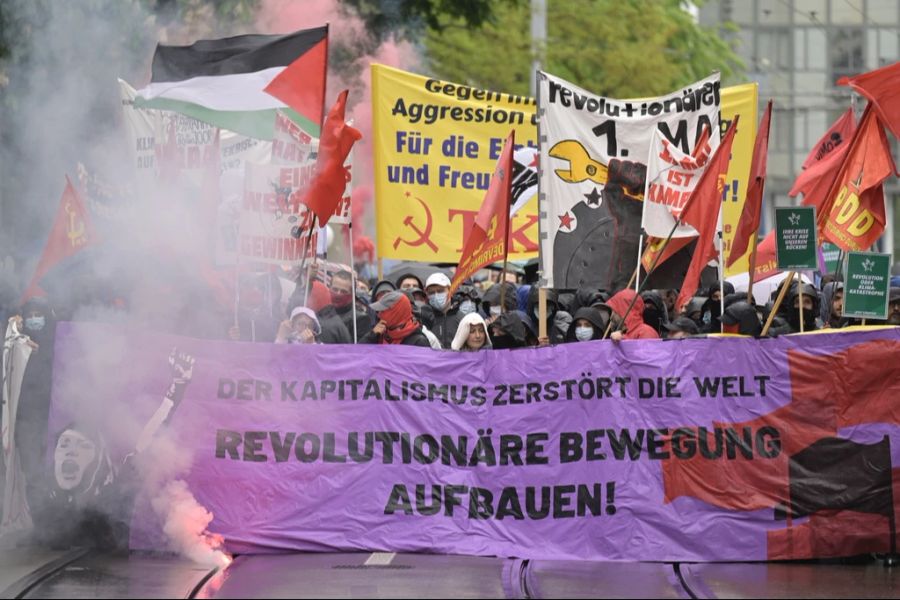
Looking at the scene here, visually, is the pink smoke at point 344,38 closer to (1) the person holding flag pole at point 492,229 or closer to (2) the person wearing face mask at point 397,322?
(1) the person holding flag pole at point 492,229

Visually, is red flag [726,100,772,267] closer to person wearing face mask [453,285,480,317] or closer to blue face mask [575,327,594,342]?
blue face mask [575,327,594,342]

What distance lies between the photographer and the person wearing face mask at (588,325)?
11469 mm

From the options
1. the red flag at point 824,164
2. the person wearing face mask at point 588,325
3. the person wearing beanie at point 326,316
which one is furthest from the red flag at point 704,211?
the person wearing beanie at point 326,316

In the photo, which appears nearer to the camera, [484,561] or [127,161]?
[484,561]

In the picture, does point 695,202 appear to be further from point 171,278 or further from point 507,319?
point 171,278

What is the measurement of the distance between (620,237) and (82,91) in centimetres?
512

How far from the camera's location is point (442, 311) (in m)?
12.8

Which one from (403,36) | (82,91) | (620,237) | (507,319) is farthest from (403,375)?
(403,36)

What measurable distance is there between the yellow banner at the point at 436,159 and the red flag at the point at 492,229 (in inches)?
58.4

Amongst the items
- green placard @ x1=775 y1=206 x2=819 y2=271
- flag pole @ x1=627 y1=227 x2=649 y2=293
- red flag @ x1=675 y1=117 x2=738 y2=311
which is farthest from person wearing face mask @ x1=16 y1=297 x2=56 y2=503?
green placard @ x1=775 y1=206 x2=819 y2=271

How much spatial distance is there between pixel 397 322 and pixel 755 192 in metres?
2.61

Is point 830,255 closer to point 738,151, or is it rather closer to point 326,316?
point 738,151

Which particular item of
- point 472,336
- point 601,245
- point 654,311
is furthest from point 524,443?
point 654,311

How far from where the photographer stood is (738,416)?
10.4 meters
